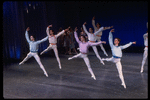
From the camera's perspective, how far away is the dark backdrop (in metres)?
8.23

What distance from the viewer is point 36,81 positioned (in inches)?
186

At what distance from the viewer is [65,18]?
1262 centimetres

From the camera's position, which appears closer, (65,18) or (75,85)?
(75,85)

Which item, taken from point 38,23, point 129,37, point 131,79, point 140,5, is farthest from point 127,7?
point 131,79

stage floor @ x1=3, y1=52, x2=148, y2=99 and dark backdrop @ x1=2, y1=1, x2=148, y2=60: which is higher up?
dark backdrop @ x1=2, y1=1, x2=148, y2=60

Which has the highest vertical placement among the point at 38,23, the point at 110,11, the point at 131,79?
the point at 110,11

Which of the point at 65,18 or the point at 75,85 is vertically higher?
the point at 65,18

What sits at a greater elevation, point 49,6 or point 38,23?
point 49,6

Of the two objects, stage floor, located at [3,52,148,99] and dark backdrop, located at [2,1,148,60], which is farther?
dark backdrop, located at [2,1,148,60]

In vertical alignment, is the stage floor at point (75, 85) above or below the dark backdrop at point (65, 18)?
below

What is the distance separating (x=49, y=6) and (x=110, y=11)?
483 cm

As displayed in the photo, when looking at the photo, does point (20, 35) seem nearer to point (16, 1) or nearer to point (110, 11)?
point (16, 1)

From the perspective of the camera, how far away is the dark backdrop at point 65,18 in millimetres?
8234

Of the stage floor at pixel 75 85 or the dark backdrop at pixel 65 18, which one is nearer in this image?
the stage floor at pixel 75 85
